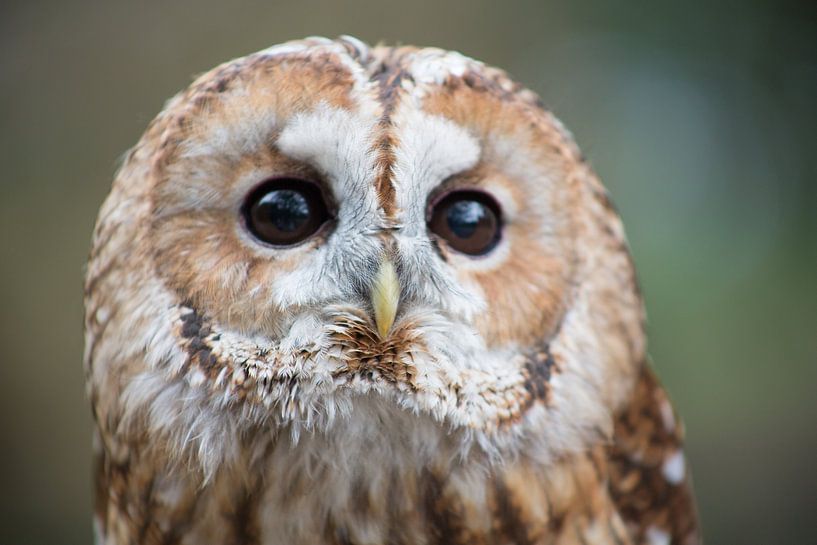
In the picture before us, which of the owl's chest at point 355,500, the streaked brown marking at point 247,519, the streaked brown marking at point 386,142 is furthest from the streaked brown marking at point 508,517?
the streaked brown marking at point 386,142

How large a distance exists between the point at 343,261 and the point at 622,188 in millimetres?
3251

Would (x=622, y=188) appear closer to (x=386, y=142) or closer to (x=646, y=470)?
(x=646, y=470)

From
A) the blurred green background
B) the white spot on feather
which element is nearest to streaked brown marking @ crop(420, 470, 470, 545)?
the white spot on feather

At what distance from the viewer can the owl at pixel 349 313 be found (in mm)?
1034

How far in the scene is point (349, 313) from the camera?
3.37 ft

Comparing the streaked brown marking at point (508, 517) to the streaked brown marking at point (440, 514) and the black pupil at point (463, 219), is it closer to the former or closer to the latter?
the streaked brown marking at point (440, 514)

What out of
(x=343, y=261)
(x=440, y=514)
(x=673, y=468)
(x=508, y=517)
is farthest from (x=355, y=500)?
(x=673, y=468)

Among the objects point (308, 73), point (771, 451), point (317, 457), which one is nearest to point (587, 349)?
point (317, 457)

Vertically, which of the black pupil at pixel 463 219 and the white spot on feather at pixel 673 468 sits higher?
the black pupil at pixel 463 219

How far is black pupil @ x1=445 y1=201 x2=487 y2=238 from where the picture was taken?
1.13 m

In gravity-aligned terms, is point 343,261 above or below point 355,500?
above

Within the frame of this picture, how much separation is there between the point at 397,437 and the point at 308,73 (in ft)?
1.80

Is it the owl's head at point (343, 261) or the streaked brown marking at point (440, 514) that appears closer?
the owl's head at point (343, 261)

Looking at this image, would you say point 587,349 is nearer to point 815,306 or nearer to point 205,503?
point 205,503
